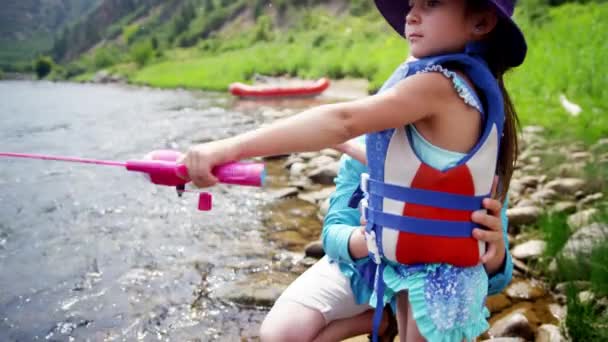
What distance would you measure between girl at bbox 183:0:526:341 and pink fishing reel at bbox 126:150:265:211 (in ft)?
0.09

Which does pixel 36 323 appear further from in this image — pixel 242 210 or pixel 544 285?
pixel 544 285

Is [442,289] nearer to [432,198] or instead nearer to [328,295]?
[432,198]

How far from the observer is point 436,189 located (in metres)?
1.39

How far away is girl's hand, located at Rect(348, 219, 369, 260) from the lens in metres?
1.70

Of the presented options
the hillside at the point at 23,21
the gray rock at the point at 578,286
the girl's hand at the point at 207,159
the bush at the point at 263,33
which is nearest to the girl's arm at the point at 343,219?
the girl's hand at the point at 207,159

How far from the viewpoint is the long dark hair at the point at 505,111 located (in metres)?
1.53

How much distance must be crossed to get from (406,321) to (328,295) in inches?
13.6

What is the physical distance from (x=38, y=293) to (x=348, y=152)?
213cm

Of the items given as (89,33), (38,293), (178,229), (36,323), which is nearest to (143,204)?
(178,229)

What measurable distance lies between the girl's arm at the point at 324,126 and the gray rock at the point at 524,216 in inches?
102

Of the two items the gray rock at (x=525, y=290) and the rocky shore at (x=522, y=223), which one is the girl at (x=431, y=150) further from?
the gray rock at (x=525, y=290)

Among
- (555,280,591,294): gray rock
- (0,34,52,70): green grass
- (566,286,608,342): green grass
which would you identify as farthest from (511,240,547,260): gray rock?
(0,34,52,70): green grass

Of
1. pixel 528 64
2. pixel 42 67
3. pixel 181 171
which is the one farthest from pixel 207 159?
pixel 42 67

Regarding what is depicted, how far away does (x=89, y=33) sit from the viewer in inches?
2274
